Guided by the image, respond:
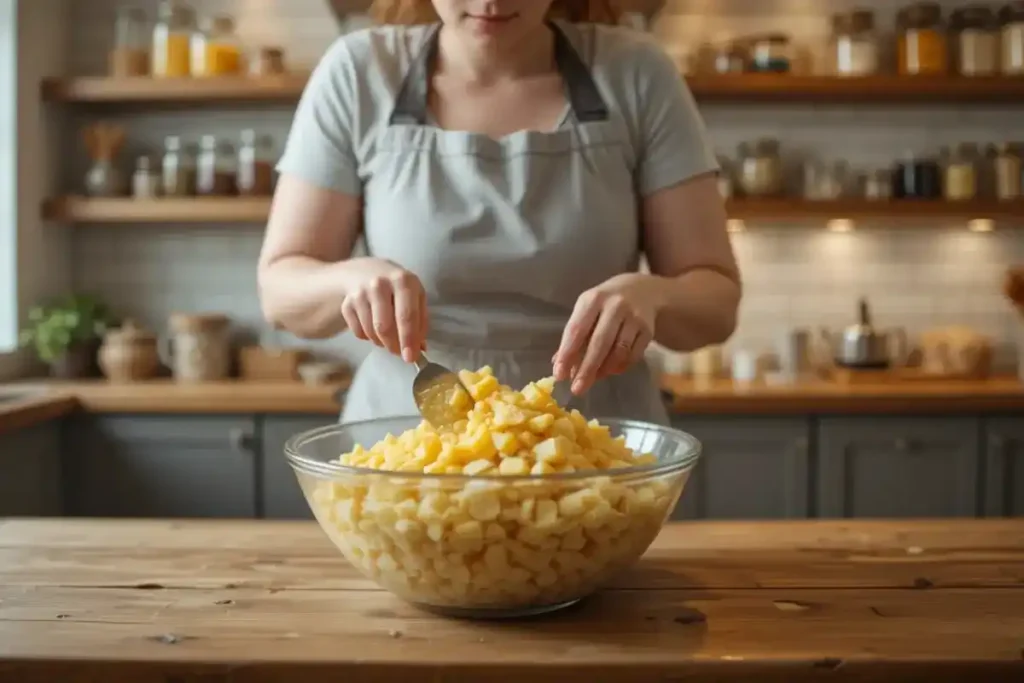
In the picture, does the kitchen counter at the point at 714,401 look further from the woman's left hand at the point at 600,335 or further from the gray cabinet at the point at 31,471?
the woman's left hand at the point at 600,335

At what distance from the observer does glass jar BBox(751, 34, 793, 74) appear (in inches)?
125

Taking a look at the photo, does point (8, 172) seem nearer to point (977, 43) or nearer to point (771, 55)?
point (771, 55)

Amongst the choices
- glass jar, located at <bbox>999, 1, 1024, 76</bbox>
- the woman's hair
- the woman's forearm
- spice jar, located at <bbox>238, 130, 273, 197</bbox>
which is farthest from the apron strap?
glass jar, located at <bbox>999, 1, 1024, 76</bbox>

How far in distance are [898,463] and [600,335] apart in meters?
2.10

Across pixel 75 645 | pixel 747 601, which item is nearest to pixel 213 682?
pixel 75 645

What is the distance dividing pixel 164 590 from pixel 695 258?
771 millimetres

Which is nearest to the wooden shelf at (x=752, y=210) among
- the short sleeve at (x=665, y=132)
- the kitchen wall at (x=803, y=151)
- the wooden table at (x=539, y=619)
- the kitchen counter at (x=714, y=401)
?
the kitchen wall at (x=803, y=151)

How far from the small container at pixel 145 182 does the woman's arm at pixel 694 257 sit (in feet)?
7.31

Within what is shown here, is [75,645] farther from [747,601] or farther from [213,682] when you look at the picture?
[747,601]

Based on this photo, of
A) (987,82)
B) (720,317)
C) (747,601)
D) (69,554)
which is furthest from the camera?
(987,82)

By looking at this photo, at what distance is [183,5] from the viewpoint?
326 cm

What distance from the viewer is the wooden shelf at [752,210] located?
3141mm

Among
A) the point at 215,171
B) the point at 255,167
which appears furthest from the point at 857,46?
the point at 215,171

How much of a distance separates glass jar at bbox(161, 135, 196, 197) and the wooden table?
2.20 metres
